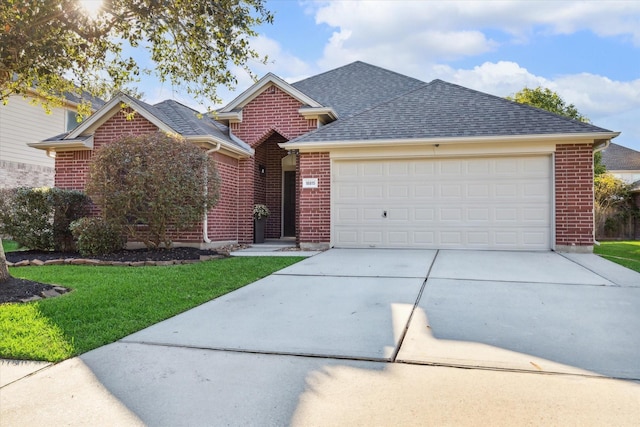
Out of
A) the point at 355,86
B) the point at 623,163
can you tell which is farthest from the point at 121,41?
the point at 623,163

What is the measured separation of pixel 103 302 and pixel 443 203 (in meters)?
7.79

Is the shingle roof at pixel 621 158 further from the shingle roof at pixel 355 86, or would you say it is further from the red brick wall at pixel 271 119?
the red brick wall at pixel 271 119

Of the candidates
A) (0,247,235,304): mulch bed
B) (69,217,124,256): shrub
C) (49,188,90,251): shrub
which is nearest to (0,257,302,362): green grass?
(0,247,235,304): mulch bed

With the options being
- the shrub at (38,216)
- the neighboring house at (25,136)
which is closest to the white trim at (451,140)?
the shrub at (38,216)

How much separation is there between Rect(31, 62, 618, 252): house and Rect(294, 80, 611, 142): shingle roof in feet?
0.12

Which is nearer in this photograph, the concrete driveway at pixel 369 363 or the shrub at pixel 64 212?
the concrete driveway at pixel 369 363

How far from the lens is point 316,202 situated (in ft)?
36.4

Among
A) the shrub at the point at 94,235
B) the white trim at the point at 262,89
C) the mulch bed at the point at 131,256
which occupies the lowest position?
the mulch bed at the point at 131,256

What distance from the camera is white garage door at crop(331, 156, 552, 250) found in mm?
9992

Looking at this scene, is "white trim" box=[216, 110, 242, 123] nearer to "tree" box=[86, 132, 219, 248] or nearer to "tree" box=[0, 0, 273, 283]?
"tree" box=[86, 132, 219, 248]

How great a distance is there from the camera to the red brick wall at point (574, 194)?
31.7 ft

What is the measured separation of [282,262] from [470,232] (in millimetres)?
4719

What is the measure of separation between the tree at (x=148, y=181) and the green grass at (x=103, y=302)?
4.48ft

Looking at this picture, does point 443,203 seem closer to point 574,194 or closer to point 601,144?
point 574,194
